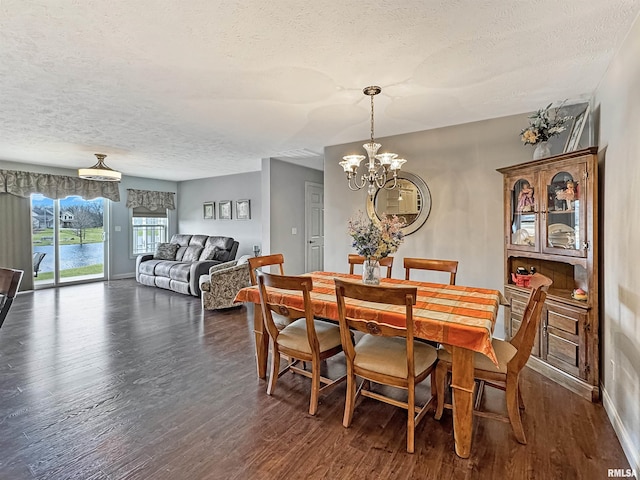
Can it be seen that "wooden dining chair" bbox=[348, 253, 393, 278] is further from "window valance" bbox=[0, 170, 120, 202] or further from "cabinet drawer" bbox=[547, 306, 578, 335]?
"window valance" bbox=[0, 170, 120, 202]

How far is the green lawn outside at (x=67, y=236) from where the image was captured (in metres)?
6.41

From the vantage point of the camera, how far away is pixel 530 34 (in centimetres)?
197

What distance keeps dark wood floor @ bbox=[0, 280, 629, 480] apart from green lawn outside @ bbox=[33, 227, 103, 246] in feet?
13.4

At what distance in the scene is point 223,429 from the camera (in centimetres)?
205

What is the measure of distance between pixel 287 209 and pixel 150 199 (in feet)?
13.1

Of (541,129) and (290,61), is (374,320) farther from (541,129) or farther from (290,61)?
(541,129)

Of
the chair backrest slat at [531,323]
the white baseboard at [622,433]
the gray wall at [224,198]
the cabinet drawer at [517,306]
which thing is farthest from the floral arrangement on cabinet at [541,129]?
the gray wall at [224,198]

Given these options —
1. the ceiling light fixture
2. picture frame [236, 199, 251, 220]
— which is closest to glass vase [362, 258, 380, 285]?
the ceiling light fixture

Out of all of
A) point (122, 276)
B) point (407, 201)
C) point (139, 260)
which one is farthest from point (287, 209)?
point (122, 276)

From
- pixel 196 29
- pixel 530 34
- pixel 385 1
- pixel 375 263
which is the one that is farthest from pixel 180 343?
pixel 530 34

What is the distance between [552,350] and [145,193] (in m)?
8.21

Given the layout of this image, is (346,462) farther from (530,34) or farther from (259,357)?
(530,34)

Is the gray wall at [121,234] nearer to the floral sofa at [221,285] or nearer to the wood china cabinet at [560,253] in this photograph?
the floral sofa at [221,285]

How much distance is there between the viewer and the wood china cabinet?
239cm
